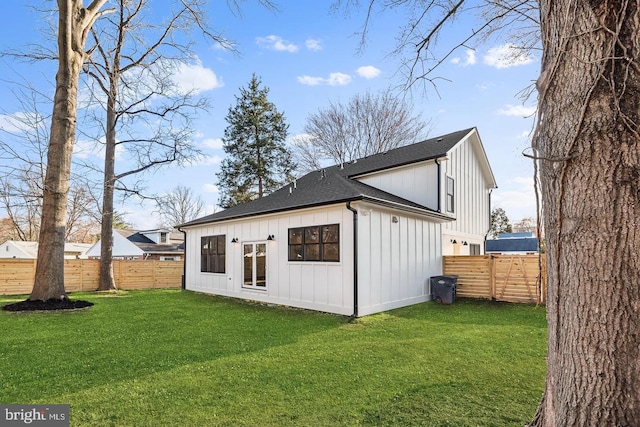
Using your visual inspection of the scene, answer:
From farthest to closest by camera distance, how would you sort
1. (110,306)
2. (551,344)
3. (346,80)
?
(346,80)
(110,306)
(551,344)

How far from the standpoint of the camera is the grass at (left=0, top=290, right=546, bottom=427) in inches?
119

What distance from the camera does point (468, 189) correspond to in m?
13.2

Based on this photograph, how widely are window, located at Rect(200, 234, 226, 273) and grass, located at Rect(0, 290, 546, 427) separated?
429cm

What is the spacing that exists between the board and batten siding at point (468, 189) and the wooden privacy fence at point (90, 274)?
1163 cm

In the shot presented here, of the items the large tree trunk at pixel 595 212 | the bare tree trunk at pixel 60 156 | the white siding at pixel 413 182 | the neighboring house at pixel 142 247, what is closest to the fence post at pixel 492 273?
the white siding at pixel 413 182

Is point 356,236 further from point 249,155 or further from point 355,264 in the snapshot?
point 249,155

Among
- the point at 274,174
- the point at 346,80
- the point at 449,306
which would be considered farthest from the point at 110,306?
the point at 274,174

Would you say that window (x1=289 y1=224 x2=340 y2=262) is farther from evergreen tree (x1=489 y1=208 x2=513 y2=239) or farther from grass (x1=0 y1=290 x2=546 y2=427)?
evergreen tree (x1=489 y1=208 x2=513 y2=239)

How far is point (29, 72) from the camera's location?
1039 cm

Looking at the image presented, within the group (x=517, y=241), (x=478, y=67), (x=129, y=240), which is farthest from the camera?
(x=129, y=240)

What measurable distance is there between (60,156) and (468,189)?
42.8 ft

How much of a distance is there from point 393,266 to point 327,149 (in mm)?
15677

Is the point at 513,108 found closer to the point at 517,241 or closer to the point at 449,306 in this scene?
the point at 449,306

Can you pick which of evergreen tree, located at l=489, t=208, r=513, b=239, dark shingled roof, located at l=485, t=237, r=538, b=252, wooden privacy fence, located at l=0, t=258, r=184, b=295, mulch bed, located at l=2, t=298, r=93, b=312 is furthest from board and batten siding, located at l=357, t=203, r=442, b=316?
evergreen tree, located at l=489, t=208, r=513, b=239
